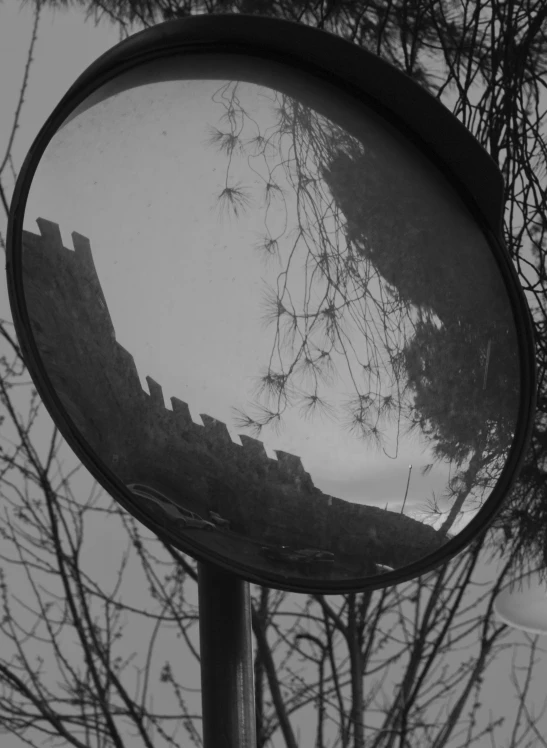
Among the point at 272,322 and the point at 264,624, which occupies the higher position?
the point at 264,624

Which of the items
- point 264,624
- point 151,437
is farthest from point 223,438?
point 264,624

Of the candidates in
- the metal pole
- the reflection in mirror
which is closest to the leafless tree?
the reflection in mirror

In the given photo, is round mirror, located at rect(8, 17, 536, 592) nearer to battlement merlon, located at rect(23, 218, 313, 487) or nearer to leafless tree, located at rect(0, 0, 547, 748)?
battlement merlon, located at rect(23, 218, 313, 487)

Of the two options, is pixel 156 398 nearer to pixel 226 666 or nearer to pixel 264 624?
pixel 226 666

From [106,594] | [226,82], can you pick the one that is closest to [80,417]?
[226,82]

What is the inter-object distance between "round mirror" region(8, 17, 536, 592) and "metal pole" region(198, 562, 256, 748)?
14mm

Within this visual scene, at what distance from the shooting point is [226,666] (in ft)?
0.94

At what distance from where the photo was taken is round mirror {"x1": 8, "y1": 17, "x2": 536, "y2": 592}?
32 cm

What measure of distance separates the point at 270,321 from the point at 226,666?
14 cm

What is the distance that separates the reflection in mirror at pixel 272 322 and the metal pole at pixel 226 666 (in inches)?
0.8

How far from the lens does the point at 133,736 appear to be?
1.07m

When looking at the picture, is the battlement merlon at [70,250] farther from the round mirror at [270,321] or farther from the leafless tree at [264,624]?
the leafless tree at [264,624]

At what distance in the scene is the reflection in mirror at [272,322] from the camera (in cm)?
32

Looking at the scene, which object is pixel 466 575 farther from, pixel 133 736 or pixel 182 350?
pixel 182 350
